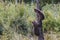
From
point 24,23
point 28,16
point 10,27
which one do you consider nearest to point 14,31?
point 10,27

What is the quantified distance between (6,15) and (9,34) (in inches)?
58.3

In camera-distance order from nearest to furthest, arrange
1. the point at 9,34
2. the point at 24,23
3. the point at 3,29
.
Answer: the point at 9,34
the point at 3,29
the point at 24,23

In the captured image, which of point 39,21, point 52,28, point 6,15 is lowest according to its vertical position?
point 52,28

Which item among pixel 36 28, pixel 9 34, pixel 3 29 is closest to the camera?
pixel 36 28

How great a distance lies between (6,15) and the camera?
26.8 feet

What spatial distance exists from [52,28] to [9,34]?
86.0 inches

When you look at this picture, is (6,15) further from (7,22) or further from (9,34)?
(9,34)

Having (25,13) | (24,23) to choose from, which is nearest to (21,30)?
(24,23)

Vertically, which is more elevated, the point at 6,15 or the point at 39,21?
the point at 39,21

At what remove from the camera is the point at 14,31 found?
7.14 metres

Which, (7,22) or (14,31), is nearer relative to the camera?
(14,31)

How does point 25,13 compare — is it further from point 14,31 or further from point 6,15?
point 14,31

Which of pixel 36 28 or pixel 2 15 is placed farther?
pixel 2 15

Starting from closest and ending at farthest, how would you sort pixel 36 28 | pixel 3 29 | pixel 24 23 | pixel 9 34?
1. pixel 36 28
2. pixel 9 34
3. pixel 3 29
4. pixel 24 23
